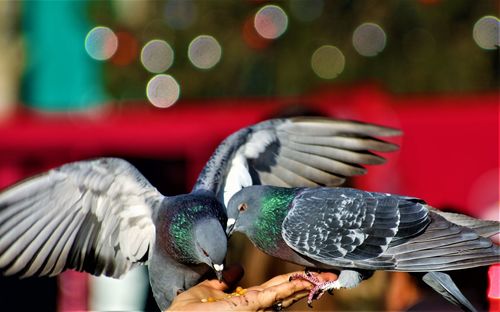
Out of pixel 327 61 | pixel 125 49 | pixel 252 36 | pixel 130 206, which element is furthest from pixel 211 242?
pixel 125 49

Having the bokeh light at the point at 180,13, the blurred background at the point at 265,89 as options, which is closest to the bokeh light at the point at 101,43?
the blurred background at the point at 265,89

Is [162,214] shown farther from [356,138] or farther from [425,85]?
[425,85]

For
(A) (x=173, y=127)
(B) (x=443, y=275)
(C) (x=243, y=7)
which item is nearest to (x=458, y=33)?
(C) (x=243, y=7)

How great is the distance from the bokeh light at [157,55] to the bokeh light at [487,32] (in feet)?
9.26

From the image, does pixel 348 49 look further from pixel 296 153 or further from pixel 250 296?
pixel 250 296

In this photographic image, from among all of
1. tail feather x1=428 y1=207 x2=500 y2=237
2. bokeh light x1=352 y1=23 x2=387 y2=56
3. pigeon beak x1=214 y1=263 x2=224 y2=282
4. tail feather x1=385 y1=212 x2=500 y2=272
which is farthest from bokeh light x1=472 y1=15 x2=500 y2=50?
pigeon beak x1=214 y1=263 x2=224 y2=282

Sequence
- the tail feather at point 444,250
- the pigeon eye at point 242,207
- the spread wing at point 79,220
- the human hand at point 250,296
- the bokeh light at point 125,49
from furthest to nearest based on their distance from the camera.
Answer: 1. the bokeh light at point 125,49
2. the spread wing at point 79,220
3. the pigeon eye at point 242,207
4. the tail feather at point 444,250
5. the human hand at point 250,296

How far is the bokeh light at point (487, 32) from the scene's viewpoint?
7.66 meters

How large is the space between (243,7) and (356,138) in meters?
4.07

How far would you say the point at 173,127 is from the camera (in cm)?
800

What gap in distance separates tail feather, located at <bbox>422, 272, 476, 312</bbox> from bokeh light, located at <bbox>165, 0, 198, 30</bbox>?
5.14m

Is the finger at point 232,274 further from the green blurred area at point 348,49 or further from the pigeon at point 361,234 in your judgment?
the green blurred area at point 348,49

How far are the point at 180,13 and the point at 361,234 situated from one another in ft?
17.2

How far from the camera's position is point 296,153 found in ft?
Result: 14.5
